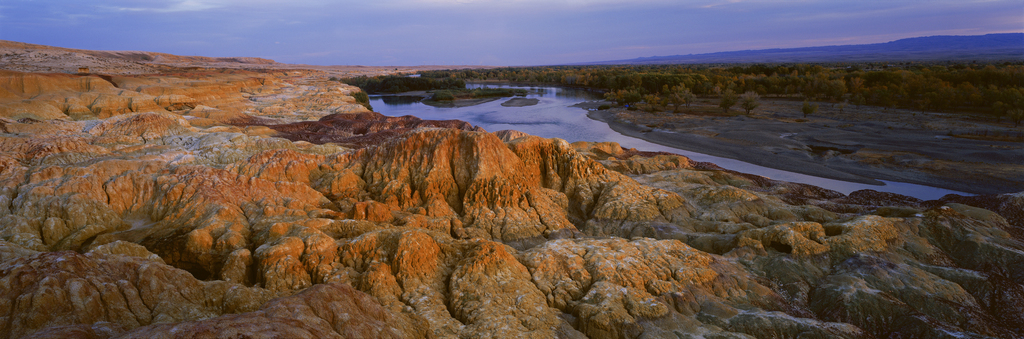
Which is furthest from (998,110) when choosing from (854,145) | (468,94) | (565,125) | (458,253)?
(468,94)

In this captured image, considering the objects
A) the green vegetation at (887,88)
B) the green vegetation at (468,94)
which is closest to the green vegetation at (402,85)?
the green vegetation at (468,94)

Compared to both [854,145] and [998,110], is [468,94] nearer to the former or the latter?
[854,145]

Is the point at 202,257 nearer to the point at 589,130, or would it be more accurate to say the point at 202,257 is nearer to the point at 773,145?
the point at 773,145

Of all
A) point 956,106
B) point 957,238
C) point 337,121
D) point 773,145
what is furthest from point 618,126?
point 957,238

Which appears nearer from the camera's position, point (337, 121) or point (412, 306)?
point (412, 306)

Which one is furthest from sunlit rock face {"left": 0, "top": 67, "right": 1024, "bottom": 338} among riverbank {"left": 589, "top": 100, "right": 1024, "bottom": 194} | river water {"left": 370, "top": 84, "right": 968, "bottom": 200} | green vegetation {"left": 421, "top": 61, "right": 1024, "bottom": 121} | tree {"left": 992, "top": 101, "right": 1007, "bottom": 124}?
green vegetation {"left": 421, "top": 61, "right": 1024, "bottom": 121}

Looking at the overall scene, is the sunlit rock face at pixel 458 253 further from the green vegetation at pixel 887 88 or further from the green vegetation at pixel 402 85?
the green vegetation at pixel 402 85
